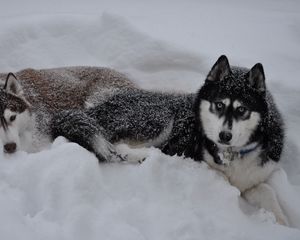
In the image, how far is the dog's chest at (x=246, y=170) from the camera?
10.7ft

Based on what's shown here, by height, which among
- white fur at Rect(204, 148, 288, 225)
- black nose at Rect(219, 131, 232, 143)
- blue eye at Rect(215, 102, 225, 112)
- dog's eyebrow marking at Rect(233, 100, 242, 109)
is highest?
dog's eyebrow marking at Rect(233, 100, 242, 109)

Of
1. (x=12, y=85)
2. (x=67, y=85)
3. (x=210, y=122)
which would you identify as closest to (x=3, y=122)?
(x=12, y=85)

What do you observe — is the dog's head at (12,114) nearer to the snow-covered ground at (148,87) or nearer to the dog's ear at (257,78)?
the snow-covered ground at (148,87)

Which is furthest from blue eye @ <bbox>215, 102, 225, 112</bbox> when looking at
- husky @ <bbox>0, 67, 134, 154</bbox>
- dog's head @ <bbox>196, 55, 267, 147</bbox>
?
husky @ <bbox>0, 67, 134, 154</bbox>

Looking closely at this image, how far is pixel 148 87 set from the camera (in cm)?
489

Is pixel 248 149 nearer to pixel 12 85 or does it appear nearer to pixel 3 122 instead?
pixel 3 122

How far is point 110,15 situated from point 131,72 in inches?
41.5

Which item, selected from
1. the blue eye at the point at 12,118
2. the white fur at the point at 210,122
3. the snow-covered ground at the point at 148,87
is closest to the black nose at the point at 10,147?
the snow-covered ground at the point at 148,87

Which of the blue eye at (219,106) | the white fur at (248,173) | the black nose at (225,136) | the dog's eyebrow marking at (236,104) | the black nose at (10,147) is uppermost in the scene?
the dog's eyebrow marking at (236,104)

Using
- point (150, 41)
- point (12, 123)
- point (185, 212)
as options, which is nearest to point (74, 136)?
point (12, 123)

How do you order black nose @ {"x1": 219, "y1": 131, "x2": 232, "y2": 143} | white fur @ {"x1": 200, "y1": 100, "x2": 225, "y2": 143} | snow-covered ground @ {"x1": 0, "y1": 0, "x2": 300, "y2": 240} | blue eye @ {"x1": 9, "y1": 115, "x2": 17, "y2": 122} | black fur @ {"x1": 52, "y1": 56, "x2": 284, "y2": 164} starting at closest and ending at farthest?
snow-covered ground @ {"x1": 0, "y1": 0, "x2": 300, "y2": 240} < black nose @ {"x1": 219, "y1": 131, "x2": 232, "y2": 143} < white fur @ {"x1": 200, "y1": 100, "x2": 225, "y2": 143} < black fur @ {"x1": 52, "y1": 56, "x2": 284, "y2": 164} < blue eye @ {"x1": 9, "y1": 115, "x2": 17, "y2": 122}

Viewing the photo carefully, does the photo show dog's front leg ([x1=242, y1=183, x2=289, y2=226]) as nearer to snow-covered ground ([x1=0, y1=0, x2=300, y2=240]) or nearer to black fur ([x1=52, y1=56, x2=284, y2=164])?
snow-covered ground ([x1=0, y1=0, x2=300, y2=240])

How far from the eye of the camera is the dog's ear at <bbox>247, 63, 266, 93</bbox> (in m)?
3.12

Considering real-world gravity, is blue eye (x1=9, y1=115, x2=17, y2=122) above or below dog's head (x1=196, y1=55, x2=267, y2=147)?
below
